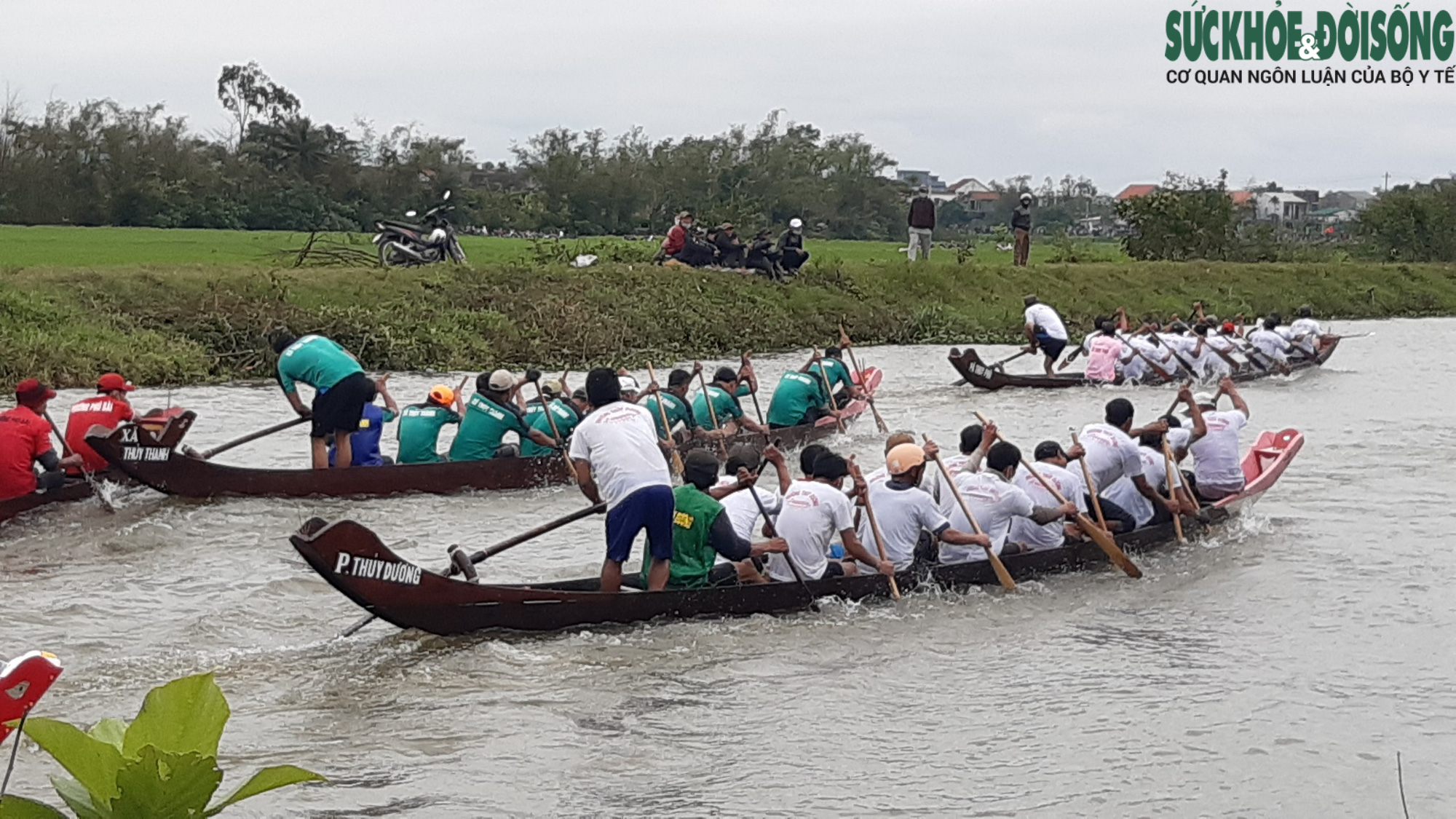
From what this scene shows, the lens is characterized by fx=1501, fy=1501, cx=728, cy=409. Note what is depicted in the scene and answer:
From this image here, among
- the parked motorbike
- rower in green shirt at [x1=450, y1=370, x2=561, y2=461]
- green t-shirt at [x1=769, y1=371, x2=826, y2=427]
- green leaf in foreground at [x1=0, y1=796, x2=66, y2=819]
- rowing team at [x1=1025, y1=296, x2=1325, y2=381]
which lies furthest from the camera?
A: the parked motorbike

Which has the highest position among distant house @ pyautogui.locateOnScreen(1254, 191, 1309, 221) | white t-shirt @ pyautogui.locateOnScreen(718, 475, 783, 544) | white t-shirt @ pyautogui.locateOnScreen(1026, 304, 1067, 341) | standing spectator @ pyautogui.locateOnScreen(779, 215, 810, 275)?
distant house @ pyautogui.locateOnScreen(1254, 191, 1309, 221)

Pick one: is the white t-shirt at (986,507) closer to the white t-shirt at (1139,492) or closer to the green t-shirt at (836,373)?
the white t-shirt at (1139,492)

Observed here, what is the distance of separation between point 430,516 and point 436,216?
57.0 ft

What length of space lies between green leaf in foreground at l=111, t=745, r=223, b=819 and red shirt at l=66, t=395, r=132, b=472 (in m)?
11.3

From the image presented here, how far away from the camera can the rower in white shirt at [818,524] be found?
9.51 metres

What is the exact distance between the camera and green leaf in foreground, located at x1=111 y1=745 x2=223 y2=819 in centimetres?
213

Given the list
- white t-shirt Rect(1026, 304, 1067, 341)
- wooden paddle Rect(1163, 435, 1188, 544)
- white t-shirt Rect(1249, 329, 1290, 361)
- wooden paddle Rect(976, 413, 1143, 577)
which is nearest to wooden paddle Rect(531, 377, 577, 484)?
wooden paddle Rect(976, 413, 1143, 577)

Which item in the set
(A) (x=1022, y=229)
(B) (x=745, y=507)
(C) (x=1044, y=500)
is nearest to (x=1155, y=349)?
(C) (x=1044, y=500)

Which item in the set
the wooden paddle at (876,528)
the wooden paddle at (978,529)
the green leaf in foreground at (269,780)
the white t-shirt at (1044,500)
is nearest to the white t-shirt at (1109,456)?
the white t-shirt at (1044,500)

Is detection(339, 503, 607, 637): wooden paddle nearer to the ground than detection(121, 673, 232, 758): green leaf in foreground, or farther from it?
nearer to the ground

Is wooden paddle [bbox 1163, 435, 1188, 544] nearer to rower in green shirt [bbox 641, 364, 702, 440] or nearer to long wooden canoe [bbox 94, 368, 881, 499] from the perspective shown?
rower in green shirt [bbox 641, 364, 702, 440]

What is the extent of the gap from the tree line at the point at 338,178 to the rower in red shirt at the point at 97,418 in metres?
25.8

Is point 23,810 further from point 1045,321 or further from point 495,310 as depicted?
point 495,310

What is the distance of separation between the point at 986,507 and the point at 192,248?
84.2ft
